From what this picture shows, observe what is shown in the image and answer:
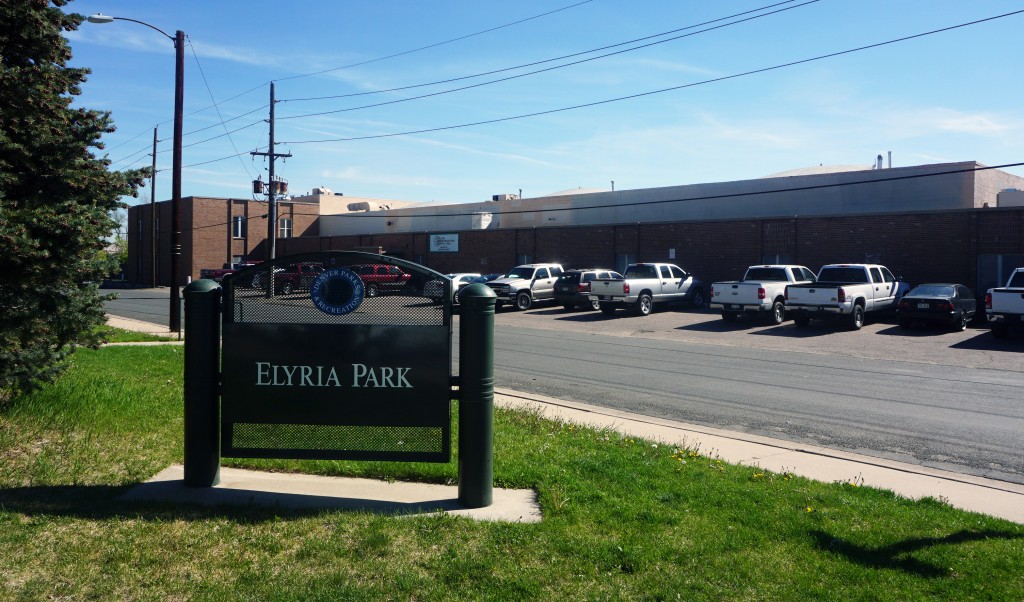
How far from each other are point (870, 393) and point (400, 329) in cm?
1013

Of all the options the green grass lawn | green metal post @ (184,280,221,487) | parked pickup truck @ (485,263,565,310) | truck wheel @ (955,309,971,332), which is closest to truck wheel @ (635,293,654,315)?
parked pickup truck @ (485,263,565,310)

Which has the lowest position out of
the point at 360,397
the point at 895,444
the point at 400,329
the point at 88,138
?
the point at 895,444

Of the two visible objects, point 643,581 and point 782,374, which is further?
point 782,374

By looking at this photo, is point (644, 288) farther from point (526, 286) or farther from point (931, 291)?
point (931, 291)

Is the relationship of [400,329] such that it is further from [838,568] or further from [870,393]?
[870,393]

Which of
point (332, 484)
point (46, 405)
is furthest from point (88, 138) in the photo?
point (332, 484)

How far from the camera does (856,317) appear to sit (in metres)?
25.1

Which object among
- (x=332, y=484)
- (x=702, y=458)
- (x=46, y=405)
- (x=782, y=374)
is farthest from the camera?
(x=782, y=374)

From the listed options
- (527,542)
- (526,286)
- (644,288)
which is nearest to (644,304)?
(644,288)

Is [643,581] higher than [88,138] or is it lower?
lower

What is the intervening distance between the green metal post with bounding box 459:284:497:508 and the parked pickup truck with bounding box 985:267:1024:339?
19843 mm

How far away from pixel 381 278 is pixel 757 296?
22.2 metres

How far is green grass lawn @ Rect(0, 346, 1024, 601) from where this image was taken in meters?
4.44

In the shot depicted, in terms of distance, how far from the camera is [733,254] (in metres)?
36.2
